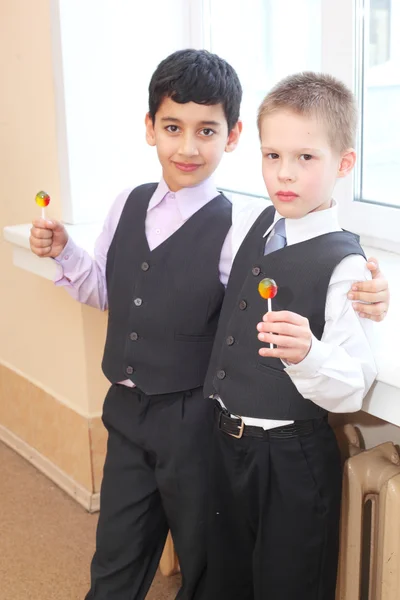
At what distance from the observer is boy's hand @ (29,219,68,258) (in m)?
1.58

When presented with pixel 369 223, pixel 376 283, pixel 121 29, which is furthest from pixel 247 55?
pixel 376 283

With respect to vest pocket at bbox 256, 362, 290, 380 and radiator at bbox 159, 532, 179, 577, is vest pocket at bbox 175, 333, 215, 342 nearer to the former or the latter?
vest pocket at bbox 256, 362, 290, 380

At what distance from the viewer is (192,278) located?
1.50 meters

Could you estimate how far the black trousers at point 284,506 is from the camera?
52.9 inches

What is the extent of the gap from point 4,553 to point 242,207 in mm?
1050

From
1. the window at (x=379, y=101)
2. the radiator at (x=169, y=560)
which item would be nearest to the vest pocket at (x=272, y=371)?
the window at (x=379, y=101)

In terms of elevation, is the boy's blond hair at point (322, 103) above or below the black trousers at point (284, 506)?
above

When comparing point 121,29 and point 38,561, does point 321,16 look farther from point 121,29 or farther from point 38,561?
point 38,561

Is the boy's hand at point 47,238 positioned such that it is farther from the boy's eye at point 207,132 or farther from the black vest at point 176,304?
the boy's eye at point 207,132

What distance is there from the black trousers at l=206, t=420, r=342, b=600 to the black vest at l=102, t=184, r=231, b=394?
16cm

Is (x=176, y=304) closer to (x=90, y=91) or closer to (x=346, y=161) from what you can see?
(x=346, y=161)

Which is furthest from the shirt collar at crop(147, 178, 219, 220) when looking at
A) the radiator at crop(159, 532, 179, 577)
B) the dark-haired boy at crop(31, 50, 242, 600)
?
the radiator at crop(159, 532, 179, 577)

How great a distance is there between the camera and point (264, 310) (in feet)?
4.30

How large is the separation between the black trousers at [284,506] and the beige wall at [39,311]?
0.85 meters
